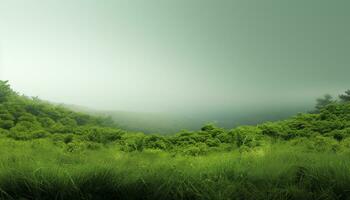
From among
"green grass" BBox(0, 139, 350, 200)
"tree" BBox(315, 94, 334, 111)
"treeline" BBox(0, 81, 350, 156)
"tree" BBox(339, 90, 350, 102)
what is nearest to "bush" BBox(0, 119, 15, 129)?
"treeline" BBox(0, 81, 350, 156)

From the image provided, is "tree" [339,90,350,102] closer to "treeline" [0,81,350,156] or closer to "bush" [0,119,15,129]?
"treeline" [0,81,350,156]

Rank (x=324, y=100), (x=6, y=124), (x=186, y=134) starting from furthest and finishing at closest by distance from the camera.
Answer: (x=324, y=100), (x=6, y=124), (x=186, y=134)

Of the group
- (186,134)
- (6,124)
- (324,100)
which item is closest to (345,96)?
(324,100)

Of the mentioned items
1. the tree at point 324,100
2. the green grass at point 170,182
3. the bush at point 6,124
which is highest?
the tree at point 324,100

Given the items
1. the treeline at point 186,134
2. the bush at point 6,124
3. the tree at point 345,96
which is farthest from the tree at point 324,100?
the bush at point 6,124

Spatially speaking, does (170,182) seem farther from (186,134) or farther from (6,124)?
(6,124)

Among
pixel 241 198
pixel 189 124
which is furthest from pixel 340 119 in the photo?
pixel 241 198

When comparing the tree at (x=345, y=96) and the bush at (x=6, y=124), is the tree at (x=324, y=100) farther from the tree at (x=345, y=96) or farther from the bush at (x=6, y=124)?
the bush at (x=6, y=124)

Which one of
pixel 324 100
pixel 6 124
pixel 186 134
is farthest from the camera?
pixel 324 100

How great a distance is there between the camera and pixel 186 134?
591cm

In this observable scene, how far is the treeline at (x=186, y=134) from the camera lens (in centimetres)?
506

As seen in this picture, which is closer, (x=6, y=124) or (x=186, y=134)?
(x=186, y=134)

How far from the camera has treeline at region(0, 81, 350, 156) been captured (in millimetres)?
5059

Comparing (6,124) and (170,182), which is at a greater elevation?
(6,124)
